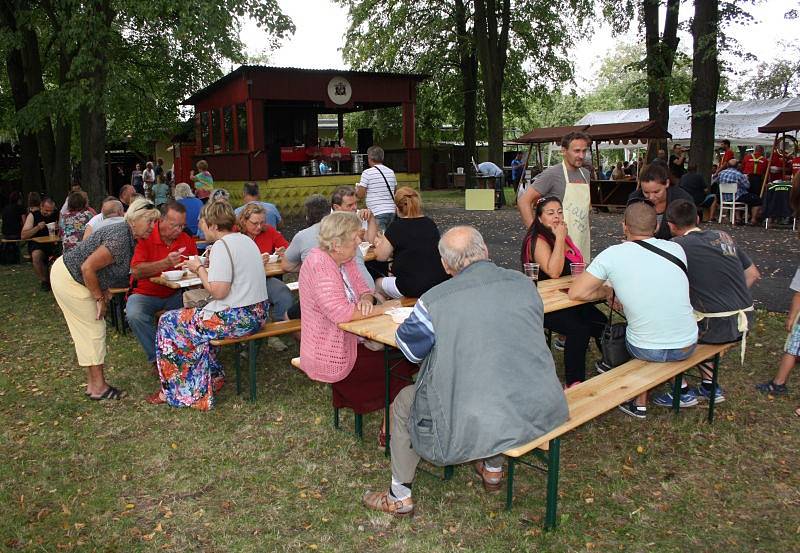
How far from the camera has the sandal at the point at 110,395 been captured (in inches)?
194

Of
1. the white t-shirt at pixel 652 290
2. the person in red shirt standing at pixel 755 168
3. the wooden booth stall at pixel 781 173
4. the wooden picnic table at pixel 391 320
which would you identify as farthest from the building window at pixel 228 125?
the white t-shirt at pixel 652 290

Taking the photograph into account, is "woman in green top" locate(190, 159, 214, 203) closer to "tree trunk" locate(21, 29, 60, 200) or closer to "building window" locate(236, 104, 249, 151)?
"tree trunk" locate(21, 29, 60, 200)

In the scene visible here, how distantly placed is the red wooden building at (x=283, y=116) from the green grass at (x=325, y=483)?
1236 centimetres

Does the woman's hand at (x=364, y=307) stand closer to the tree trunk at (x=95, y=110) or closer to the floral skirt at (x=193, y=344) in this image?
the floral skirt at (x=193, y=344)

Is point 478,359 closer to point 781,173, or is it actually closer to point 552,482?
point 552,482

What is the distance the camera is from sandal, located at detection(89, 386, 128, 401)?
492cm

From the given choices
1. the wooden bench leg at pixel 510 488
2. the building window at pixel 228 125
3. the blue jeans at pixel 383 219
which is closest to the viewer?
the wooden bench leg at pixel 510 488

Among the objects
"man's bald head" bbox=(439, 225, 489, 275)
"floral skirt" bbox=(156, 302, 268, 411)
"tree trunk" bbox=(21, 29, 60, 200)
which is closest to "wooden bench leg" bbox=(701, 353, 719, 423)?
"man's bald head" bbox=(439, 225, 489, 275)

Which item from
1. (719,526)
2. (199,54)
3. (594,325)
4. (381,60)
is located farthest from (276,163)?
(719,526)

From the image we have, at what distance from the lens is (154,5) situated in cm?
1148

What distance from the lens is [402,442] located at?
3150mm

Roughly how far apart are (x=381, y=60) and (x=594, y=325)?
21.8 metres

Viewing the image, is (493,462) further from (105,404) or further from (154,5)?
(154,5)

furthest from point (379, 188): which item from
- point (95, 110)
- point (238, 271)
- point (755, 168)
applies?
point (755, 168)
